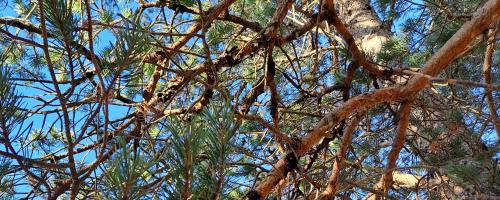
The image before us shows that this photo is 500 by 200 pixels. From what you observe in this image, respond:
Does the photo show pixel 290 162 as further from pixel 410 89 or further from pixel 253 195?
pixel 410 89

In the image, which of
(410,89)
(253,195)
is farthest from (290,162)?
A: (410,89)

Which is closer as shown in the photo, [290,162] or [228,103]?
[228,103]

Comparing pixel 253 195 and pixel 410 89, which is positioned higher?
pixel 410 89

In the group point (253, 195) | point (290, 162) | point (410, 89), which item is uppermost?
point (410, 89)

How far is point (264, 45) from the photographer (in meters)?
1.59

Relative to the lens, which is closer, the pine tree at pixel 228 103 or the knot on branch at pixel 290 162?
the pine tree at pixel 228 103

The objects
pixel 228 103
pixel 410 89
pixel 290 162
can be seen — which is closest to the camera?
pixel 228 103

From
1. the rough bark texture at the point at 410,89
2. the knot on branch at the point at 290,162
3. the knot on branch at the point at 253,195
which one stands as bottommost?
the knot on branch at the point at 253,195

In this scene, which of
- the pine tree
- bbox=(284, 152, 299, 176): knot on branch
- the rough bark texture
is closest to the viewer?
the pine tree

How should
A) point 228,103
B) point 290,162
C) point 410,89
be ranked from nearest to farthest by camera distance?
point 228,103
point 290,162
point 410,89

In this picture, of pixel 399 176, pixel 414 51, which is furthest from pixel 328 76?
pixel 399 176

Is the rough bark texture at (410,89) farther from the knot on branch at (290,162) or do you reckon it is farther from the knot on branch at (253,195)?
the knot on branch at (253,195)

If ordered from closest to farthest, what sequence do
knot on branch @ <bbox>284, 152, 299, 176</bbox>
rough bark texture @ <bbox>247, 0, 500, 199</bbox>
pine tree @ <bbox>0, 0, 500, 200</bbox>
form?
pine tree @ <bbox>0, 0, 500, 200</bbox>
knot on branch @ <bbox>284, 152, 299, 176</bbox>
rough bark texture @ <bbox>247, 0, 500, 199</bbox>

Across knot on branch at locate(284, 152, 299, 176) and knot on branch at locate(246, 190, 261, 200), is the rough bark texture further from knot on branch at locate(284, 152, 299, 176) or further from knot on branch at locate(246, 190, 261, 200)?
knot on branch at locate(246, 190, 261, 200)
